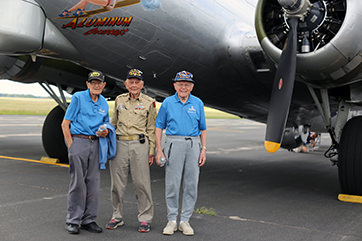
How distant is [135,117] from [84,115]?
514 mm

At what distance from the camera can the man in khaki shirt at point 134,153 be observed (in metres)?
4.04

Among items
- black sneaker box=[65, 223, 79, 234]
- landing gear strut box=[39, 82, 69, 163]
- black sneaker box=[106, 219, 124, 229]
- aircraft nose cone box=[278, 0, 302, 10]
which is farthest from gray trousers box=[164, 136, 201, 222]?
landing gear strut box=[39, 82, 69, 163]

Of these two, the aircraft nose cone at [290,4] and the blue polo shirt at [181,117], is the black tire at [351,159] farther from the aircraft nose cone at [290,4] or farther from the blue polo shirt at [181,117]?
the blue polo shirt at [181,117]

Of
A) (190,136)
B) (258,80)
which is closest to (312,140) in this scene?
(258,80)

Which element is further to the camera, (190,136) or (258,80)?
(258,80)

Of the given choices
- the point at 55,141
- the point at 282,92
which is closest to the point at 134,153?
the point at 282,92

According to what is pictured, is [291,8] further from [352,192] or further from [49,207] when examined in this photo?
[49,207]

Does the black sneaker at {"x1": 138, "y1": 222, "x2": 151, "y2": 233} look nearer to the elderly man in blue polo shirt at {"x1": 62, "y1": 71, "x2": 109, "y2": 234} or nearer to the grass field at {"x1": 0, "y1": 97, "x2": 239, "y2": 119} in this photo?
the elderly man in blue polo shirt at {"x1": 62, "y1": 71, "x2": 109, "y2": 234}

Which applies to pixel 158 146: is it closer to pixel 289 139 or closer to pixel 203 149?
pixel 203 149

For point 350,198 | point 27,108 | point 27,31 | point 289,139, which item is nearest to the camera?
point 27,31

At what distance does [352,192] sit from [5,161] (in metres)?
7.20

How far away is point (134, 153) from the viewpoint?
13.2 feet

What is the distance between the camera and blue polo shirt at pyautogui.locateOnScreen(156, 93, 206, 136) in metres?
4.02

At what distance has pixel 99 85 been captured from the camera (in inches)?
162
